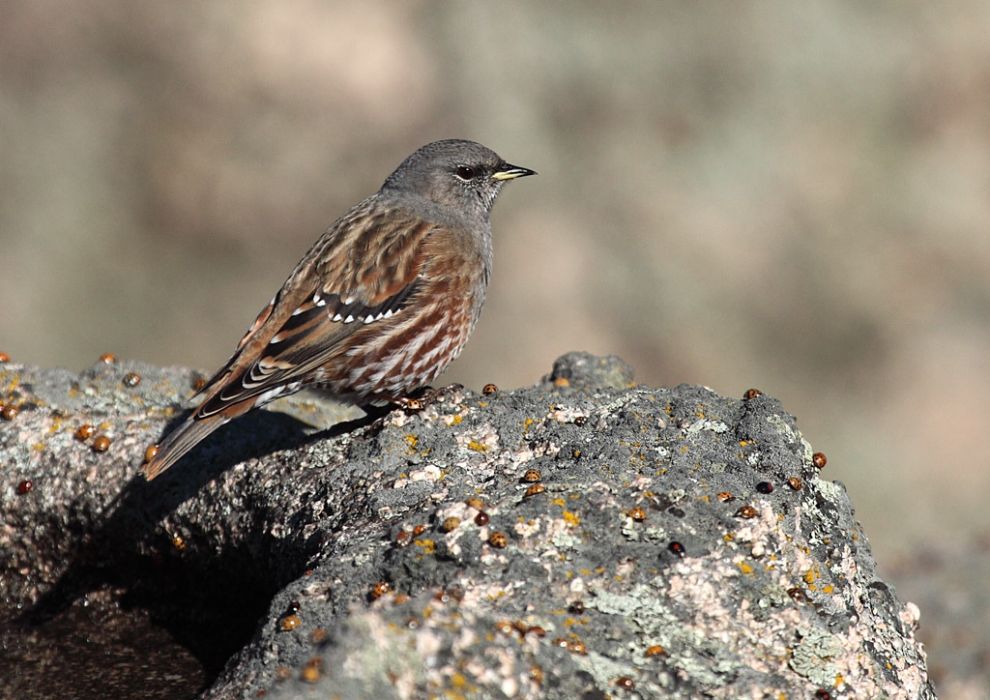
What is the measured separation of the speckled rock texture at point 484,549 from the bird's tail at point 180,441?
0.76 ft

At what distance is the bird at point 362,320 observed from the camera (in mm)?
→ 5523

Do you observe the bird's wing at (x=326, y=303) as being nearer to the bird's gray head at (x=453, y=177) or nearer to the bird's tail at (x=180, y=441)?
the bird's tail at (x=180, y=441)

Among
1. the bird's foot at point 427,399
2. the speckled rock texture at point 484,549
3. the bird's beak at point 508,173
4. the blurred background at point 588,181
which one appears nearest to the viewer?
the speckled rock texture at point 484,549

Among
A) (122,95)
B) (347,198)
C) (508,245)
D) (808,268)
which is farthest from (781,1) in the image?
(122,95)

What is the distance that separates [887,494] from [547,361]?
138 inches

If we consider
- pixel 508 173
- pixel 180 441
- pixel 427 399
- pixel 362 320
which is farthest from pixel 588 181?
pixel 180 441

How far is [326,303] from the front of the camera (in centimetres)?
591

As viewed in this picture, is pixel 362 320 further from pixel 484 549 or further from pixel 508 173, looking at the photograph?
pixel 484 549

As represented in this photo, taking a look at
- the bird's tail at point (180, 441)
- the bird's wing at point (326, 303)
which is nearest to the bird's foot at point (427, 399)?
the bird's wing at point (326, 303)

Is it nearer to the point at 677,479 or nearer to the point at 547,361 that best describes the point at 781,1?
the point at 547,361

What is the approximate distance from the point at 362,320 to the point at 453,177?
1.37 metres

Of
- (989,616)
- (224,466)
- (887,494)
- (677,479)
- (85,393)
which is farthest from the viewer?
(887,494)

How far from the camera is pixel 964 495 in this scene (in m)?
12.3

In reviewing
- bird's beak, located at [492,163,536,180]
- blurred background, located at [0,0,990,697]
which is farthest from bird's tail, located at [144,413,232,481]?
blurred background, located at [0,0,990,697]
